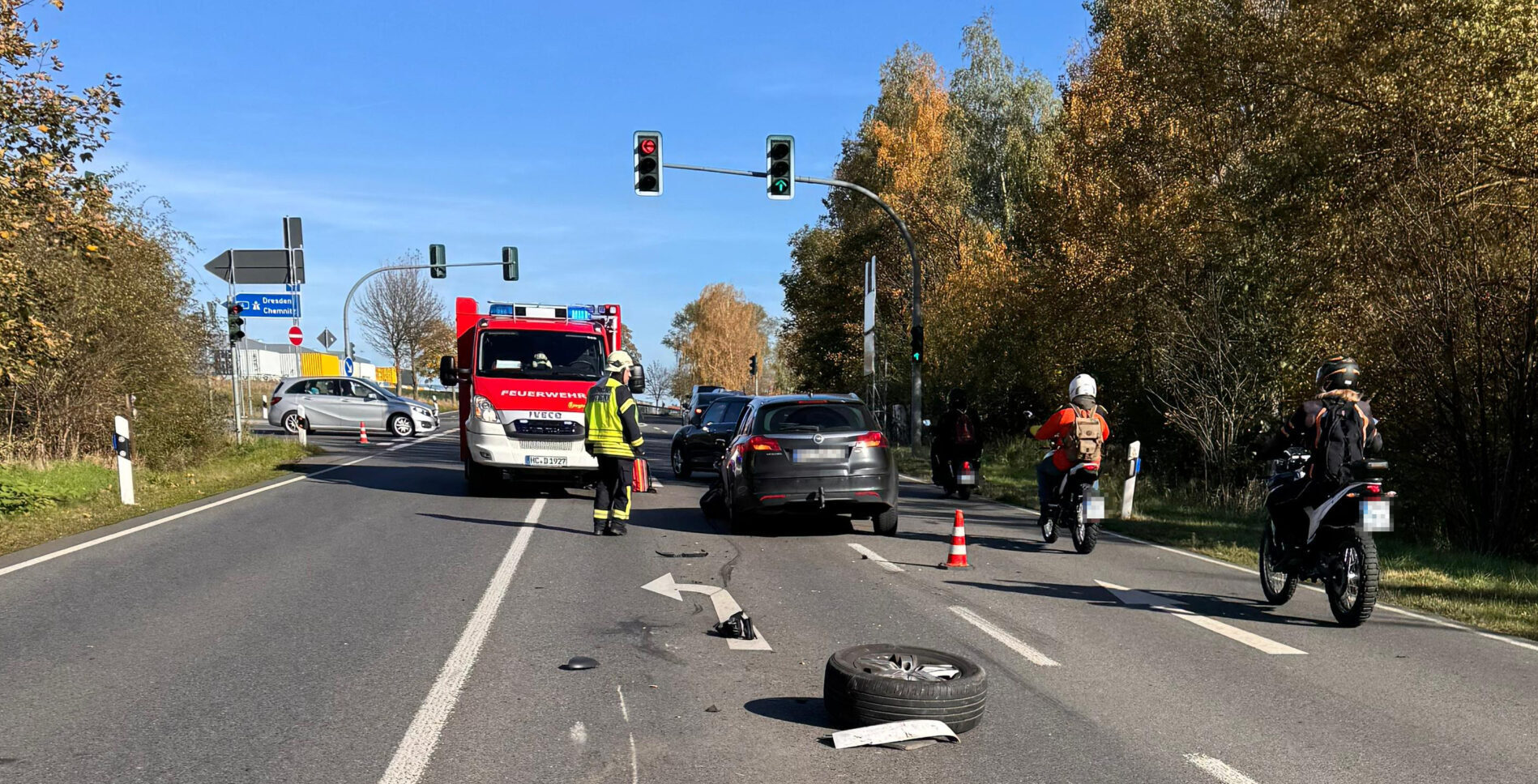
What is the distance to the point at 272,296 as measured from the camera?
90.1ft

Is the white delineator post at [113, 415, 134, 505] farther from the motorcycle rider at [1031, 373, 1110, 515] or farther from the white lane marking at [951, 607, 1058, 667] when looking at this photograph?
the white lane marking at [951, 607, 1058, 667]

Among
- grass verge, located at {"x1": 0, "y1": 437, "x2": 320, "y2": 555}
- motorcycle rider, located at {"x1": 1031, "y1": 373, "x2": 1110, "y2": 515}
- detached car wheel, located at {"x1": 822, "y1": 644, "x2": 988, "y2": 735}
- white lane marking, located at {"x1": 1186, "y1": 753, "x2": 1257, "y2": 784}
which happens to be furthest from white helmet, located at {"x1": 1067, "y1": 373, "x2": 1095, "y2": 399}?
grass verge, located at {"x1": 0, "y1": 437, "x2": 320, "y2": 555}

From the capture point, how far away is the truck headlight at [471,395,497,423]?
15.7 m

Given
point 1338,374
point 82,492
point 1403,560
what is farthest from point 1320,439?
point 82,492

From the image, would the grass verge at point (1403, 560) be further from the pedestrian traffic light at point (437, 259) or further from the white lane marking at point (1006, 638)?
the pedestrian traffic light at point (437, 259)

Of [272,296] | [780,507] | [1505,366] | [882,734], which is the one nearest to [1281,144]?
[1505,366]

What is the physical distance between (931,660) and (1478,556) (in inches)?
334

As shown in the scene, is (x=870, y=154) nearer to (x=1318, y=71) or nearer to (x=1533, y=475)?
(x=1318, y=71)

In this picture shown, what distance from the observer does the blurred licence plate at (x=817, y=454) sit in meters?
11.9

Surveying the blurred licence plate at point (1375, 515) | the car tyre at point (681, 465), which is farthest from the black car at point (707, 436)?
the blurred licence plate at point (1375, 515)

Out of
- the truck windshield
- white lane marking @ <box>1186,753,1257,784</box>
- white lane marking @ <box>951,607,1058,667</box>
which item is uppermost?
the truck windshield

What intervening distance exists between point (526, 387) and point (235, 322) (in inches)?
521

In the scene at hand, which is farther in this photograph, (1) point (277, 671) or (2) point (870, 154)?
(2) point (870, 154)

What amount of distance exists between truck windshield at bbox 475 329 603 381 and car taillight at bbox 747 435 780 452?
502 centimetres
